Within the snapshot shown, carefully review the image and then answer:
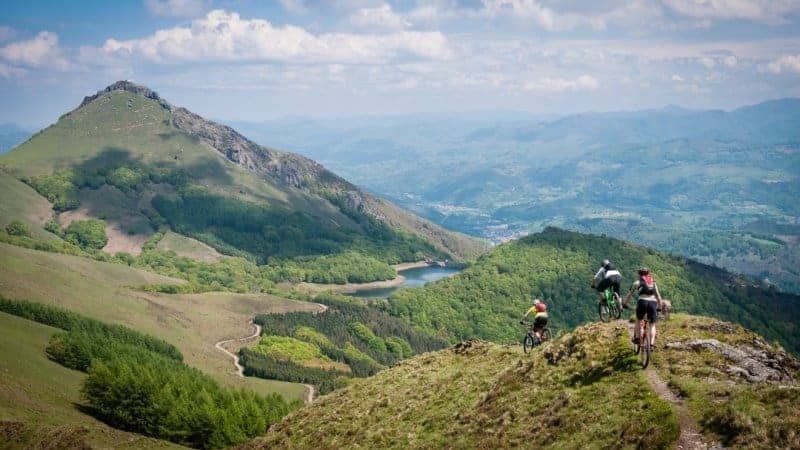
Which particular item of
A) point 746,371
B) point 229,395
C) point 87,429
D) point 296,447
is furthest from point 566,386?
point 229,395

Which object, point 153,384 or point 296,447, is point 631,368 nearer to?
point 296,447

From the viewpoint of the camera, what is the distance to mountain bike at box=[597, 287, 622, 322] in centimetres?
4981

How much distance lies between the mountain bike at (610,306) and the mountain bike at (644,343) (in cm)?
767

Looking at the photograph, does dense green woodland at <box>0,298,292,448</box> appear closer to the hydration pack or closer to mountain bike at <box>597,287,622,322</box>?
mountain bike at <box>597,287,622,322</box>

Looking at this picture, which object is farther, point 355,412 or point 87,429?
point 87,429

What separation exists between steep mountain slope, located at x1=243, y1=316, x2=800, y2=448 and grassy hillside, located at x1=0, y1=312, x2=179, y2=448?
35790 mm

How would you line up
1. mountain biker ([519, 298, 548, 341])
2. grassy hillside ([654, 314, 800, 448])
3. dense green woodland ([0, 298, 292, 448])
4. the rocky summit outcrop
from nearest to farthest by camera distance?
grassy hillside ([654, 314, 800, 448]) → the rocky summit outcrop → mountain biker ([519, 298, 548, 341]) → dense green woodland ([0, 298, 292, 448])

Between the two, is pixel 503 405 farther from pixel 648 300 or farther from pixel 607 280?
pixel 648 300

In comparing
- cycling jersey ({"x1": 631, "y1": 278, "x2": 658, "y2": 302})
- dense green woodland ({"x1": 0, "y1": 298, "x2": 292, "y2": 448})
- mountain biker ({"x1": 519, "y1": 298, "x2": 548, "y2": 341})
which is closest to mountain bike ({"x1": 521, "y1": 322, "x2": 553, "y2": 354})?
mountain biker ({"x1": 519, "y1": 298, "x2": 548, "y2": 341})

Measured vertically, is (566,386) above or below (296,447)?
above

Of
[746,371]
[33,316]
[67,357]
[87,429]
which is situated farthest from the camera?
[33,316]

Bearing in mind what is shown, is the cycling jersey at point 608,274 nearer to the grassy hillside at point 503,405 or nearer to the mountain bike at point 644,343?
the grassy hillside at point 503,405

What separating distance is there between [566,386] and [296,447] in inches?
1083

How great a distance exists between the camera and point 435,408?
173ft
